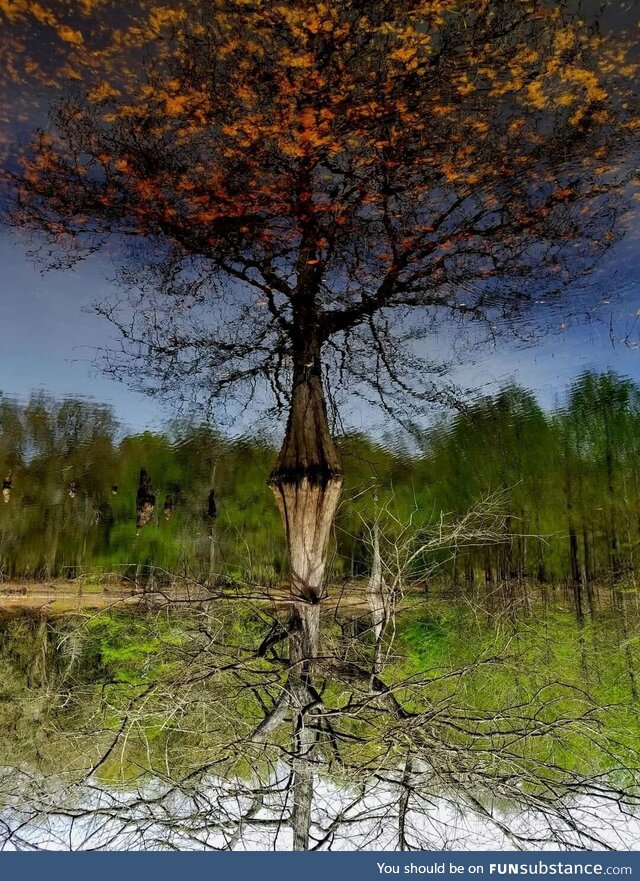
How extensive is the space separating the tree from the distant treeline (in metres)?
1.23

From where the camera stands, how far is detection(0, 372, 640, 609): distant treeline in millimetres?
5426

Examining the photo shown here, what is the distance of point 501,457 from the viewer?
19.9 feet

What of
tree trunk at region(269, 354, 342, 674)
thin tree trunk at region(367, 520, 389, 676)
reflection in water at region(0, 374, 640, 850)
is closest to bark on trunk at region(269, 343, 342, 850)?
tree trunk at region(269, 354, 342, 674)

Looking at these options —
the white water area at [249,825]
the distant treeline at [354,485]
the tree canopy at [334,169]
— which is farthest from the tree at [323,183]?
the distant treeline at [354,485]

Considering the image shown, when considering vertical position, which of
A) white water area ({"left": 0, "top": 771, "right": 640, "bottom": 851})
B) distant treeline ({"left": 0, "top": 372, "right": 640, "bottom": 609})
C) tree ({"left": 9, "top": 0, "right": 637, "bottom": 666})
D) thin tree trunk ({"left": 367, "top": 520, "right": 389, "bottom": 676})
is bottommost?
white water area ({"left": 0, "top": 771, "right": 640, "bottom": 851})

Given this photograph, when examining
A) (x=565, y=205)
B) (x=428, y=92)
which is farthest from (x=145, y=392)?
(x=565, y=205)

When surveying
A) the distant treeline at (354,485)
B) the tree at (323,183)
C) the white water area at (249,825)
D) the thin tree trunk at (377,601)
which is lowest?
the white water area at (249,825)

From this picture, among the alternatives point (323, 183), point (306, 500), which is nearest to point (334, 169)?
point (323, 183)

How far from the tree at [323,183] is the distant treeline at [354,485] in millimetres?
1225

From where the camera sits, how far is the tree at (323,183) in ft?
10.2

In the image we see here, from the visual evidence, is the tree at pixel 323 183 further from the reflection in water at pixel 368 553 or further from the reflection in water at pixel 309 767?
the reflection in water at pixel 368 553

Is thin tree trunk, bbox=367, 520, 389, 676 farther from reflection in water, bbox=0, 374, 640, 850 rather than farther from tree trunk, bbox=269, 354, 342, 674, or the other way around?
reflection in water, bbox=0, 374, 640, 850

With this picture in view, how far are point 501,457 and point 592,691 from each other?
291cm

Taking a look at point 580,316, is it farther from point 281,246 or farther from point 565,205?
point 281,246
